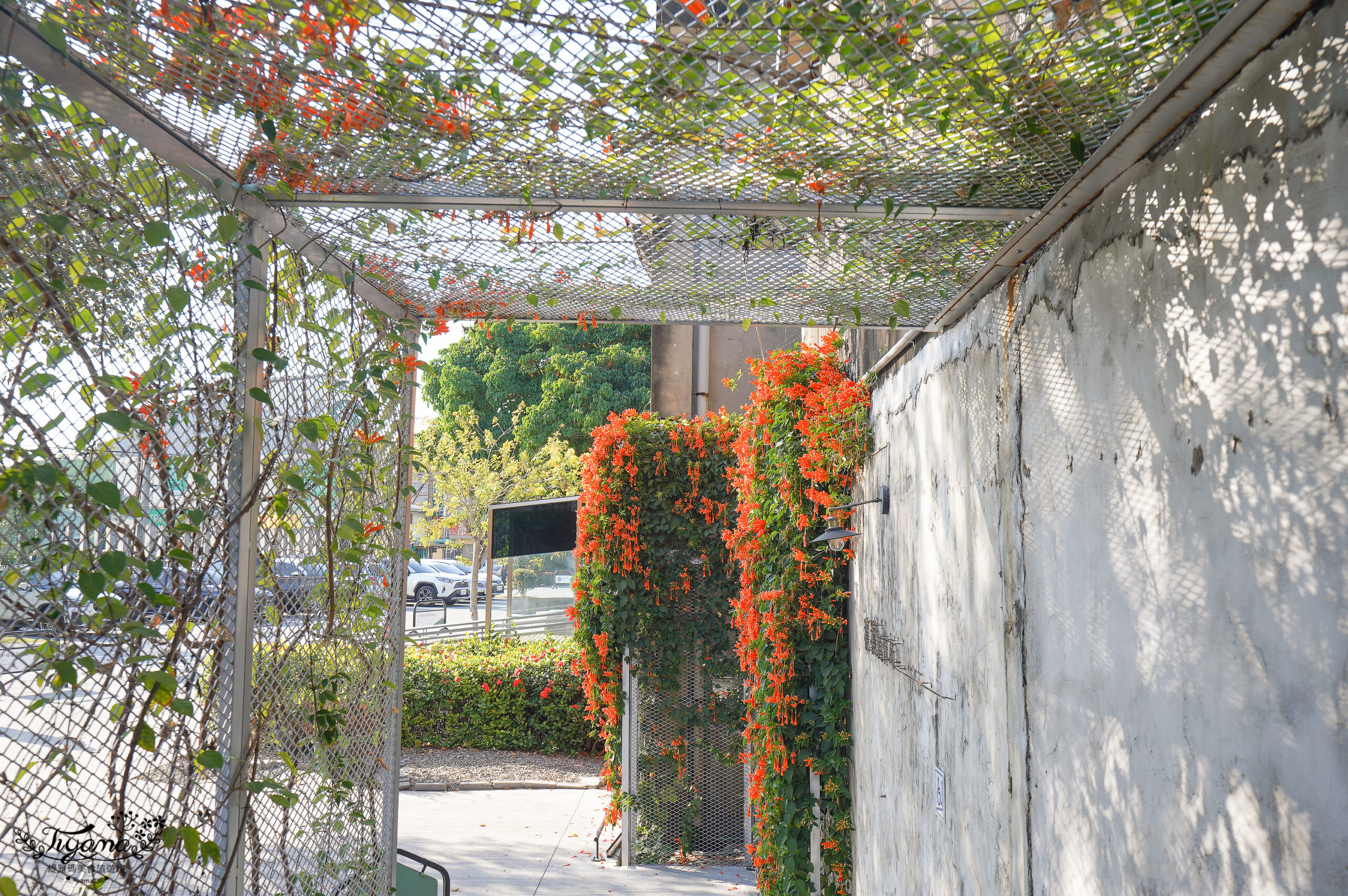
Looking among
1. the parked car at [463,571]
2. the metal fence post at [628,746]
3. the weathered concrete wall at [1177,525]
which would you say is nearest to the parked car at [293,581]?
the weathered concrete wall at [1177,525]

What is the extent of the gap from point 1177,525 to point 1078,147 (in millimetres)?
801

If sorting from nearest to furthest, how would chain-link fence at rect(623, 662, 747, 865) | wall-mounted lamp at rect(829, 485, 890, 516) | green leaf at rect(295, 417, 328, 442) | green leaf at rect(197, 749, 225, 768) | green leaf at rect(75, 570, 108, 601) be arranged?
green leaf at rect(75, 570, 108, 601), green leaf at rect(197, 749, 225, 768), green leaf at rect(295, 417, 328, 442), wall-mounted lamp at rect(829, 485, 890, 516), chain-link fence at rect(623, 662, 747, 865)

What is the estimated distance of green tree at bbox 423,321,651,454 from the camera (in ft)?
67.6

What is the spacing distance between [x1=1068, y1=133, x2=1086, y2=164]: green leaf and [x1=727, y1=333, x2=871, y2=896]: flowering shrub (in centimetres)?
230

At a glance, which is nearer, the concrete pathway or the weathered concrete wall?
the weathered concrete wall

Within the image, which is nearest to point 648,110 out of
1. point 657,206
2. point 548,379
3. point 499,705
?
point 657,206

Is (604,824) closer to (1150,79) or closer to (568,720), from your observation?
(568,720)

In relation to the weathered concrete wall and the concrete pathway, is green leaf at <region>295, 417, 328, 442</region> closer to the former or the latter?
the weathered concrete wall

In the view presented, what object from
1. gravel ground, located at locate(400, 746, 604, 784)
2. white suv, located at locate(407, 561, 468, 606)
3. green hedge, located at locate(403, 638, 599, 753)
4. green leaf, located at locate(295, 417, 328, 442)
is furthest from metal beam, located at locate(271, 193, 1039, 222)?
white suv, located at locate(407, 561, 468, 606)

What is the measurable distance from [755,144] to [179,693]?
1.87m

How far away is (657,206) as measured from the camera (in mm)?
2164

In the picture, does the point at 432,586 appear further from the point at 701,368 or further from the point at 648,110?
the point at 648,110

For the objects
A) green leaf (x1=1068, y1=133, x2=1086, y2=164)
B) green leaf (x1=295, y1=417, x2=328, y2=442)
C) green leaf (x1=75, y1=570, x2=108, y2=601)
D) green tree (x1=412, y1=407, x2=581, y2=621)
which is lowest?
green leaf (x1=75, y1=570, x2=108, y2=601)

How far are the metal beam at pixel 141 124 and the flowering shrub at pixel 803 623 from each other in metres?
2.49
